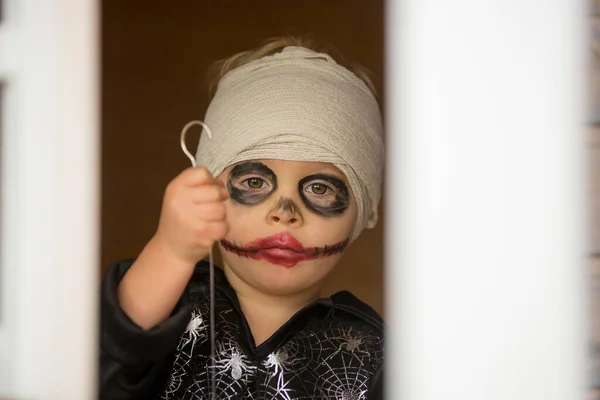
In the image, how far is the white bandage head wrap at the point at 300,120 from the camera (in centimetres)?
157

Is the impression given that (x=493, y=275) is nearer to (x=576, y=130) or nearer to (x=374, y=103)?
(x=576, y=130)

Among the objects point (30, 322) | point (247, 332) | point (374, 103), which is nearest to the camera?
point (30, 322)

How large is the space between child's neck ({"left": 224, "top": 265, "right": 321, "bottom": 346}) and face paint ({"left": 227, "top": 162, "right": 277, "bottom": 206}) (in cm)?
18

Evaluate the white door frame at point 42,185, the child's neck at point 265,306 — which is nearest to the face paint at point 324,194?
the child's neck at point 265,306

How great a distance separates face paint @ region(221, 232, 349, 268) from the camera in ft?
5.11

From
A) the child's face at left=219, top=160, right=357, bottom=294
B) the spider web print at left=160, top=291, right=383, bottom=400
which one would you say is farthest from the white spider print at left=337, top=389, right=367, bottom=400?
the child's face at left=219, top=160, right=357, bottom=294

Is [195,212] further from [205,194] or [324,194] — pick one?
[324,194]

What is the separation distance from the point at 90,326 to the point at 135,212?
1.26m

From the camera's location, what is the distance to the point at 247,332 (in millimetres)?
1593

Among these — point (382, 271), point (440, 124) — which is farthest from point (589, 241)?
point (382, 271)

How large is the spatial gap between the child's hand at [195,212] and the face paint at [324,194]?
0.29 m

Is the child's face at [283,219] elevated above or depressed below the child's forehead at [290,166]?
below

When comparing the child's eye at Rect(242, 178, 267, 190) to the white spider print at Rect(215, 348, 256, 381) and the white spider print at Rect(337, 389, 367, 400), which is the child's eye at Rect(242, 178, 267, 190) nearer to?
the white spider print at Rect(215, 348, 256, 381)

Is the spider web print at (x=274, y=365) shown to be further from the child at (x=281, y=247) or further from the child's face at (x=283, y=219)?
the child's face at (x=283, y=219)
